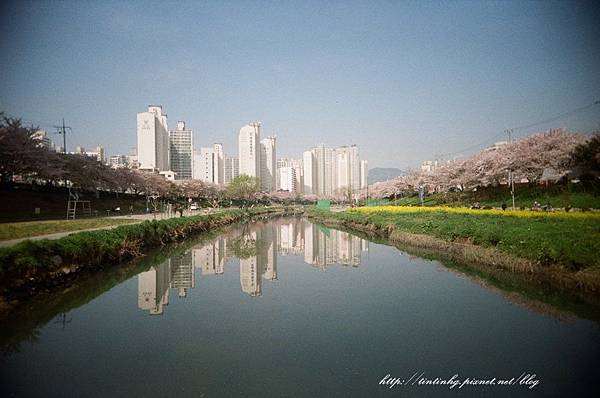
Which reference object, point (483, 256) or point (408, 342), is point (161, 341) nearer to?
point (408, 342)

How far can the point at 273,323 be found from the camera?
682 centimetres

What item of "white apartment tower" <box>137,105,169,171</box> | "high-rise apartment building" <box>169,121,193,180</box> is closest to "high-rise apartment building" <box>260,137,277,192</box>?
"high-rise apartment building" <box>169,121,193,180</box>

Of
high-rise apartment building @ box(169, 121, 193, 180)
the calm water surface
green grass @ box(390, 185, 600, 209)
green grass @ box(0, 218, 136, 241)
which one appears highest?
high-rise apartment building @ box(169, 121, 193, 180)

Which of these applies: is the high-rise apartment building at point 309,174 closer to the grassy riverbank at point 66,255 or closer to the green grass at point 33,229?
the grassy riverbank at point 66,255

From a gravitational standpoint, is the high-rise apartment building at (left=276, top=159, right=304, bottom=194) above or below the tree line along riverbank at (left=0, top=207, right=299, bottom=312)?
above

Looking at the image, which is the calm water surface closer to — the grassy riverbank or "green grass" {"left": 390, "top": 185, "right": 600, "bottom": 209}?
the grassy riverbank

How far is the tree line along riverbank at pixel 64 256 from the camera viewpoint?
7680 mm

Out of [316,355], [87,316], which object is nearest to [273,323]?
[316,355]

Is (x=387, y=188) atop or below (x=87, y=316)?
atop

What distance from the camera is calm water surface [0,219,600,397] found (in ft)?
14.8

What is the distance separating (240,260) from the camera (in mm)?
14523

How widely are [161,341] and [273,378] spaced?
240 cm

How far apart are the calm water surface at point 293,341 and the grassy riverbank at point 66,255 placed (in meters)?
0.79

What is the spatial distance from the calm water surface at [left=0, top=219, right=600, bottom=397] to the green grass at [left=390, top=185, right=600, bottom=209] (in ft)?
53.4
